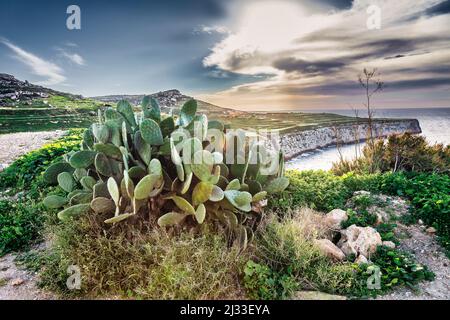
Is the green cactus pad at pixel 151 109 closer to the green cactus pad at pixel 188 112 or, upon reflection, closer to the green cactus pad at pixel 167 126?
the green cactus pad at pixel 167 126

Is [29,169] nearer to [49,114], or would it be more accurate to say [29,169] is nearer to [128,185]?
[128,185]

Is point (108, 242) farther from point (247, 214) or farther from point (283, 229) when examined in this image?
point (283, 229)

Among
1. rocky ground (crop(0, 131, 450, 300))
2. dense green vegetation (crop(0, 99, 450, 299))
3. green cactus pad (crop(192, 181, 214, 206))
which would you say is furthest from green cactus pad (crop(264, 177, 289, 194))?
green cactus pad (crop(192, 181, 214, 206))

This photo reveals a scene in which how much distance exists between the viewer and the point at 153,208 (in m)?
3.47

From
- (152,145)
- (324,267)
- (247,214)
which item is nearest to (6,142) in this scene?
(152,145)

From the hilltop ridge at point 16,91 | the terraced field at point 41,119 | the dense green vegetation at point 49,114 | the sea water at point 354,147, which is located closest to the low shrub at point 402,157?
the sea water at point 354,147

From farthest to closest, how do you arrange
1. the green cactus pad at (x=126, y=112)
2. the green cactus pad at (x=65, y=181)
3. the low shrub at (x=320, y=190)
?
the low shrub at (x=320, y=190)
the green cactus pad at (x=126, y=112)
the green cactus pad at (x=65, y=181)

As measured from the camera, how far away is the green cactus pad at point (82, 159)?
11.3 ft

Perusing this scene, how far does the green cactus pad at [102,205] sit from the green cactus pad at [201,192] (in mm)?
783

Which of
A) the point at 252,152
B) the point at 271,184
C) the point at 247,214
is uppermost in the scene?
the point at 252,152

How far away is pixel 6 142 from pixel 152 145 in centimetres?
911

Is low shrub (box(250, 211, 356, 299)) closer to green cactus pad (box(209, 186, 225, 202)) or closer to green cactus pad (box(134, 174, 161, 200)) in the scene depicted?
green cactus pad (box(209, 186, 225, 202))

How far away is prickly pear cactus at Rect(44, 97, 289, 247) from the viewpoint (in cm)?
309
